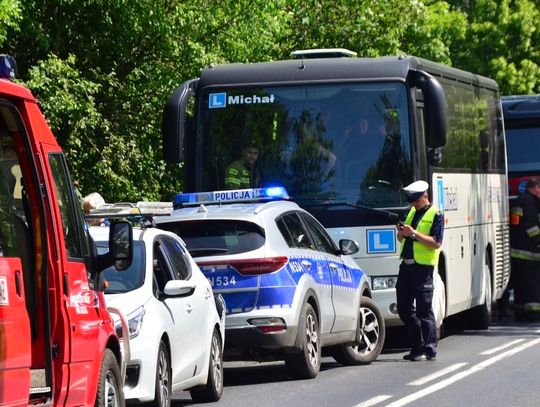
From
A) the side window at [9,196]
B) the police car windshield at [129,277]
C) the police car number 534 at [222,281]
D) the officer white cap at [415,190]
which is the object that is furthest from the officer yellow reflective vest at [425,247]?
the side window at [9,196]

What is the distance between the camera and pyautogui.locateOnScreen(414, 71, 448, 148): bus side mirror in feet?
55.1

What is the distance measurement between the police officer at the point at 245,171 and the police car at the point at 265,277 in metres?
2.30

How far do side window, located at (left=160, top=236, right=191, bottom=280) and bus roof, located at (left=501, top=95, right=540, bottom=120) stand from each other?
1291cm

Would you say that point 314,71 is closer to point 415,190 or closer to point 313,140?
point 313,140

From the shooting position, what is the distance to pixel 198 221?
556 inches

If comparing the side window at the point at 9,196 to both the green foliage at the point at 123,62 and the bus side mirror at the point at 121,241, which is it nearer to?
the bus side mirror at the point at 121,241

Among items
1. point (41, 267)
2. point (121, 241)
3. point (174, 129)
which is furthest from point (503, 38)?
point (41, 267)

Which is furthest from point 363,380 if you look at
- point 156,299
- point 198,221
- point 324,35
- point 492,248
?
point 324,35

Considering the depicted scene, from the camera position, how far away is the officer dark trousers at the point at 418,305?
16219 mm

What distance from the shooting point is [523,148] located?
24.9m

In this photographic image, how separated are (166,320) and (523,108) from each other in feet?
47.4

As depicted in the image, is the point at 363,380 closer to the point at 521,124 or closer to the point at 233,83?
the point at 233,83

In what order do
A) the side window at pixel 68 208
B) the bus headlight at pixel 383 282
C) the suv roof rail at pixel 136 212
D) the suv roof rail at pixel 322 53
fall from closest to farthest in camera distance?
the side window at pixel 68 208 → the suv roof rail at pixel 136 212 → the bus headlight at pixel 383 282 → the suv roof rail at pixel 322 53

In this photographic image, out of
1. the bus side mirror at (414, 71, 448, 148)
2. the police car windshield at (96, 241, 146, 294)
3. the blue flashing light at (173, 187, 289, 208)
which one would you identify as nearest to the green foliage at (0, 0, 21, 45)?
the blue flashing light at (173, 187, 289, 208)
